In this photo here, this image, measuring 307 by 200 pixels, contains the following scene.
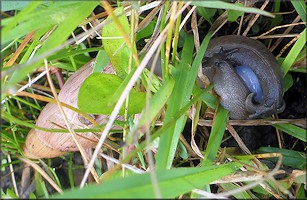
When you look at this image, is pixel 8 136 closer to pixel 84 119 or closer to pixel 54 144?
pixel 54 144

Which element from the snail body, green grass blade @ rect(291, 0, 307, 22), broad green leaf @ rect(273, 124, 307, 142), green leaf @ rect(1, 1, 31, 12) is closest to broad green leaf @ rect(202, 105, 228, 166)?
the snail body

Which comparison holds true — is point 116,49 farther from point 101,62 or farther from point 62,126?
point 62,126

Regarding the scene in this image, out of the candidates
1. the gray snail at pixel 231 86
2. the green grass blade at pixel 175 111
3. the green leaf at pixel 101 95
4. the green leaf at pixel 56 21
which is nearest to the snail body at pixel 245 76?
the gray snail at pixel 231 86

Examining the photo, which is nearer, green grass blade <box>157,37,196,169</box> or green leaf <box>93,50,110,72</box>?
green grass blade <box>157,37,196,169</box>

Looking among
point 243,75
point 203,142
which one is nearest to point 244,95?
point 243,75

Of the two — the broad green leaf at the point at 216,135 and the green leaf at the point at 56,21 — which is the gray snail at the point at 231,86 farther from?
the green leaf at the point at 56,21

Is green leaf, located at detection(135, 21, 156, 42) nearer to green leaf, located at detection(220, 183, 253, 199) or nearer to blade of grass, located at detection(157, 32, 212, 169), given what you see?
blade of grass, located at detection(157, 32, 212, 169)
